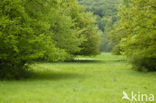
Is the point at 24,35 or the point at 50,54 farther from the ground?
the point at 24,35

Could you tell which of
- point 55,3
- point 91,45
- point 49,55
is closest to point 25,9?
point 55,3

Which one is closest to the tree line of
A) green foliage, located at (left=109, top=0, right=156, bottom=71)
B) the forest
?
the forest

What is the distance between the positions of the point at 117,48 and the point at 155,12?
3686cm

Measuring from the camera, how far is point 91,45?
5159cm

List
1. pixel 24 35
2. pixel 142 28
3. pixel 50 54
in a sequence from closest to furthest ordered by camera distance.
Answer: pixel 24 35
pixel 50 54
pixel 142 28

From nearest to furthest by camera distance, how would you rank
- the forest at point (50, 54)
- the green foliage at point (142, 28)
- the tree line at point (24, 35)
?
the forest at point (50, 54)
the tree line at point (24, 35)
the green foliage at point (142, 28)

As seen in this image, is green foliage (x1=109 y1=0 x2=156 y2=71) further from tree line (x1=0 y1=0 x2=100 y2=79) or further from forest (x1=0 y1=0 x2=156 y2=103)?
tree line (x1=0 y1=0 x2=100 y2=79)

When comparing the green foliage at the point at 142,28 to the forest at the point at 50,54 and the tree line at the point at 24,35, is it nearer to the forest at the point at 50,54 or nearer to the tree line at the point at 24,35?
the forest at the point at 50,54

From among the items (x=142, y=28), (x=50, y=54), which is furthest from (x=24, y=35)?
(x=142, y=28)

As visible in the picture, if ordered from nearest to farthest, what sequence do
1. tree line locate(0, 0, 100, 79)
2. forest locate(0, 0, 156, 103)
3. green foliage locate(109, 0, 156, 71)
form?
forest locate(0, 0, 156, 103), tree line locate(0, 0, 100, 79), green foliage locate(109, 0, 156, 71)

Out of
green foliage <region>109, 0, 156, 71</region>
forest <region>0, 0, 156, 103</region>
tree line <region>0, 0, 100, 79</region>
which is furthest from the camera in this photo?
green foliage <region>109, 0, 156, 71</region>

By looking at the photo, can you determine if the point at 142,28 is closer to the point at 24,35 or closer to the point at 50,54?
the point at 50,54

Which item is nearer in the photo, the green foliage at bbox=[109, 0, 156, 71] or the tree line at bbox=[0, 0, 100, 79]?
the tree line at bbox=[0, 0, 100, 79]

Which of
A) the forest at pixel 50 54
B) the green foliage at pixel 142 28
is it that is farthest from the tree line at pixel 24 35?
the green foliage at pixel 142 28
